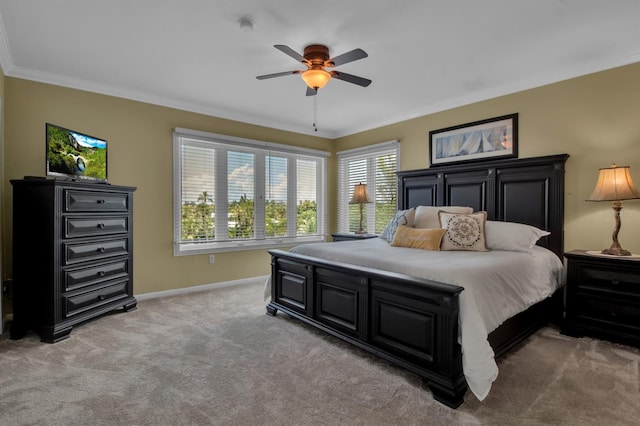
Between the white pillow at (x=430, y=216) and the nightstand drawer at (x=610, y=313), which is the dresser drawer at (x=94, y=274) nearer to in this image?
the white pillow at (x=430, y=216)

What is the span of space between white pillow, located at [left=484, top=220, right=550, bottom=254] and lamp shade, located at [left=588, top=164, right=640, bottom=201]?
0.55 m

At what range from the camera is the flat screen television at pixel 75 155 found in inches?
114

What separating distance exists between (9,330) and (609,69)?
237 inches

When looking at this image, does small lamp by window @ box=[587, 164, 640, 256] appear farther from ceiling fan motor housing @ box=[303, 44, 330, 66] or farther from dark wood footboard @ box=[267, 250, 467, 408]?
ceiling fan motor housing @ box=[303, 44, 330, 66]

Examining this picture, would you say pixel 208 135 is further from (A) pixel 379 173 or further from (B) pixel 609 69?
(B) pixel 609 69

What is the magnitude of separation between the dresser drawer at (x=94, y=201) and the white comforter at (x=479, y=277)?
6.60 feet

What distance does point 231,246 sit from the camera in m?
4.70

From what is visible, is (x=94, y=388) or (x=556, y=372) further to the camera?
(x=556, y=372)

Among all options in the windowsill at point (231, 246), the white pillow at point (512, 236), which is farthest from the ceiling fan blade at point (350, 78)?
the windowsill at point (231, 246)

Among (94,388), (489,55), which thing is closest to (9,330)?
(94,388)

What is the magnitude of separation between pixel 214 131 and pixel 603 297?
470 centimetres

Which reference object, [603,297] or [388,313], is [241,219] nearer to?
[388,313]

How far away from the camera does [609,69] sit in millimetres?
3041

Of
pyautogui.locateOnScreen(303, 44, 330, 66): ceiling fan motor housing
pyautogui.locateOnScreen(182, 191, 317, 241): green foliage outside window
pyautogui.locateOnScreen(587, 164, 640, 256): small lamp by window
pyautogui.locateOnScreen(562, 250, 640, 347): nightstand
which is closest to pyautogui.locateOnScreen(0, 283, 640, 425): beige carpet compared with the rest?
pyautogui.locateOnScreen(562, 250, 640, 347): nightstand
